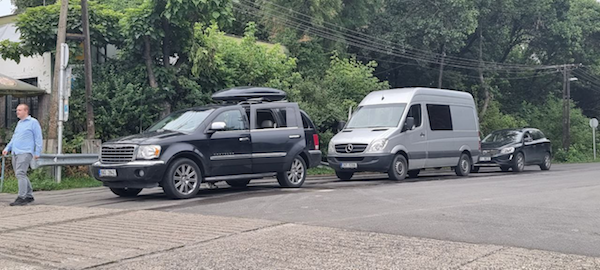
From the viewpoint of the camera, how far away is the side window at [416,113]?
16.0 m

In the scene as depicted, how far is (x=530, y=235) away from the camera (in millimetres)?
6617

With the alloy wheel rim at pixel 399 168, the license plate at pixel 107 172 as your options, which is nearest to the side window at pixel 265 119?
the license plate at pixel 107 172

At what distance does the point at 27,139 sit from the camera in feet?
34.3

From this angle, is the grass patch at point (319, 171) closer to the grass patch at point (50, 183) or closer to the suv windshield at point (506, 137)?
the suv windshield at point (506, 137)

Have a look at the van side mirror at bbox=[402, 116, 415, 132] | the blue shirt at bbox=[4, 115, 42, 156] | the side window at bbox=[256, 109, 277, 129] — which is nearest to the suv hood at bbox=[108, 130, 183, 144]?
the blue shirt at bbox=[4, 115, 42, 156]

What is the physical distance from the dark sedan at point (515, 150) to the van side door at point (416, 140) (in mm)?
4956

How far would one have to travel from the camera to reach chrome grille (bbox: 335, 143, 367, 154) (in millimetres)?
15071

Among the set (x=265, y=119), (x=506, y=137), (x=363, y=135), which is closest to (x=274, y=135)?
(x=265, y=119)

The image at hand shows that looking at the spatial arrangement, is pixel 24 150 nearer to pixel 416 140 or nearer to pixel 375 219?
pixel 375 219

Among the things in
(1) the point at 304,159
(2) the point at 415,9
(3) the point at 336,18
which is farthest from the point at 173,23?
(2) the point at 415,9

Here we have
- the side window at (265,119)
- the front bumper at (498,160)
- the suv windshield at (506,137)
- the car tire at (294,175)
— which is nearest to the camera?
the side window at (265,119)

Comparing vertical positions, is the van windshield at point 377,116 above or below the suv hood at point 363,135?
above

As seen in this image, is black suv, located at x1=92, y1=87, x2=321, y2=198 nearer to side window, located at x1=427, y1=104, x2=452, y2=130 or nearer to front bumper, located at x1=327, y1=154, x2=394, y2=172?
front bumper, located at x1=327, y1=154, x2=394, y2=172

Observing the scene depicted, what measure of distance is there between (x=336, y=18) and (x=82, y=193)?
21858 mm
